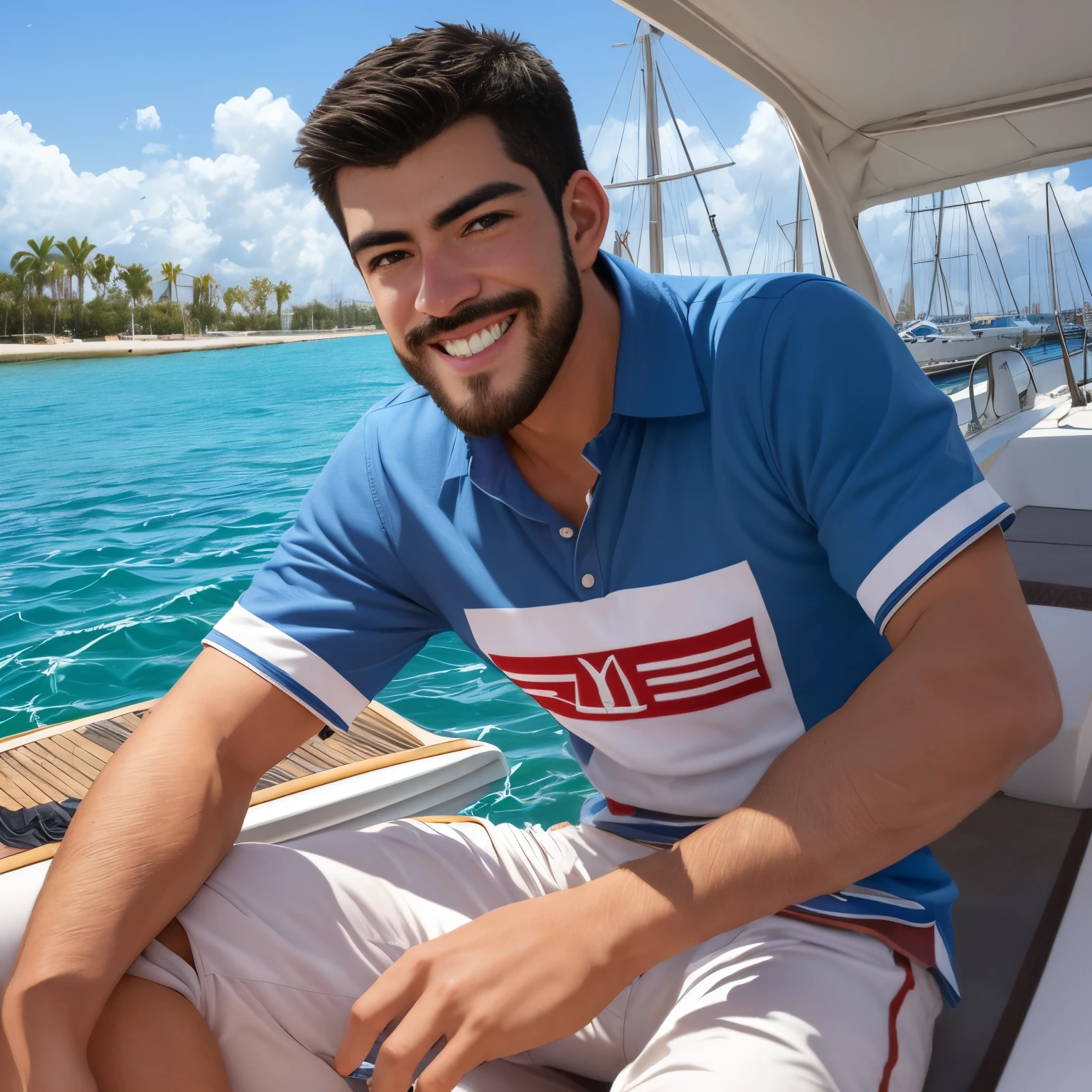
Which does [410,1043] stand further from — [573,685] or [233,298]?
[233,298]

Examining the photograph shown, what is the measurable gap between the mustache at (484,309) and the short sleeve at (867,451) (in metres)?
0.28

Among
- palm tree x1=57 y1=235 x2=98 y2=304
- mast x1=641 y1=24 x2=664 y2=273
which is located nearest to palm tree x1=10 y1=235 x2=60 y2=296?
palm tree x1=57 y1=235 x2=98 y2=304

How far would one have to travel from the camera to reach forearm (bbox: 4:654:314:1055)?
0.87m

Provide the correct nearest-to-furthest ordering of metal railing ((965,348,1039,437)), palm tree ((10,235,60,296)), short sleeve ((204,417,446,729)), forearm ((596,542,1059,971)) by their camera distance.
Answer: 1. forearm ((596,542,1059,971))
2. short sleeve ((204,417,446,729))
3. metal railing ((965,348,1039,437))
4. palm tree ((10,235,60,296))

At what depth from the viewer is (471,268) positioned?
1.09 metres

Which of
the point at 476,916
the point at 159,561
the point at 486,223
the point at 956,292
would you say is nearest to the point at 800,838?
the point at 476,916

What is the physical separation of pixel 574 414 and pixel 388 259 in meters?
0.28

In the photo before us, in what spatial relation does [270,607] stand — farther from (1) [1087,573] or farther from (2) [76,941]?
(1) [1087,573]

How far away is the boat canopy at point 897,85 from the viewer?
2.29 meters

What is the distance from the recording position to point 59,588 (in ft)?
31.7

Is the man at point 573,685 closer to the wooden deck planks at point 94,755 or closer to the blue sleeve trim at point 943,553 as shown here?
the blue sleeve trim at point 943,553

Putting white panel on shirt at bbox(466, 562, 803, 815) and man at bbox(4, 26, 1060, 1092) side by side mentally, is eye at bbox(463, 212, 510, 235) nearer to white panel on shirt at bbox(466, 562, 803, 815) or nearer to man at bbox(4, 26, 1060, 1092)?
man at bbox(4, 26, 1060, 1092)

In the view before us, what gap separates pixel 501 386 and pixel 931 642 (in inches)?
21.5

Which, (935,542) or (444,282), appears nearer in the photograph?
(935,542)
